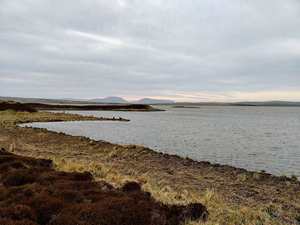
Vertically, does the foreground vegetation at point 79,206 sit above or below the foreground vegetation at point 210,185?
above

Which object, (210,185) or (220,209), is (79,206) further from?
(210,185)

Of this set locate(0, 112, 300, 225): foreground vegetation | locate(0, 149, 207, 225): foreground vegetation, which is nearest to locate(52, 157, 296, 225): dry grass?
locate(0, 112, 300, 225): foreground vegetation

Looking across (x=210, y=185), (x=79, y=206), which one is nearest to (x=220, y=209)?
(x=79, y=206)

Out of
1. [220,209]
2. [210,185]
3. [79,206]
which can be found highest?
[79,206]

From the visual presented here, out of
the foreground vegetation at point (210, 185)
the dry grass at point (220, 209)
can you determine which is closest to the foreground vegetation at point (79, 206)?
the dry grass at point (220, 209)

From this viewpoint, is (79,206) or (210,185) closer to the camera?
(79,206)

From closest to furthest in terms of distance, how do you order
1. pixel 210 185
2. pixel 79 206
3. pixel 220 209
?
pixel 79 206
pixel 220 209
pixel 210 185

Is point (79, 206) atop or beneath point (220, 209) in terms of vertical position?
atop

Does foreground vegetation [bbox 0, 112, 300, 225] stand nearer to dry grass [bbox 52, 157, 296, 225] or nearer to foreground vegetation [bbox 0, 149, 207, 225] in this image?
dry grass [bbox 52, 157, 296, 225]

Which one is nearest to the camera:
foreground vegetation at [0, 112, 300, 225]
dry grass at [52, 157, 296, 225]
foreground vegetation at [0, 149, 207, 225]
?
foreground vegetation at [0, 149, 207, 225]

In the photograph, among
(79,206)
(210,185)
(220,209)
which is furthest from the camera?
(210,185)

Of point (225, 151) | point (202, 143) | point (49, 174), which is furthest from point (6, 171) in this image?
point (202, 143)

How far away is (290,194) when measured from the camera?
1340 centimetres

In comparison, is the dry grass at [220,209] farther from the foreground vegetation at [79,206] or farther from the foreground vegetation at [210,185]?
the foreground vegetation at [79,206]
